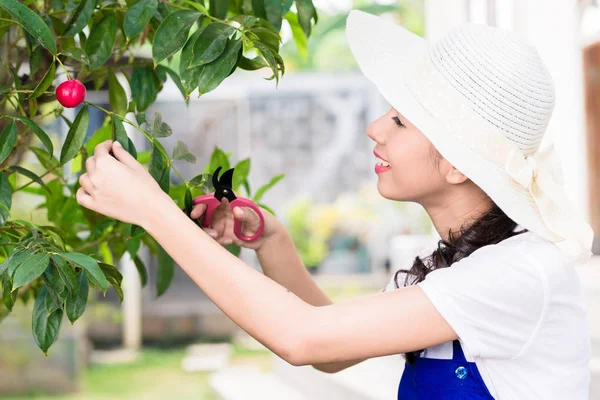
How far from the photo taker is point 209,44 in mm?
914

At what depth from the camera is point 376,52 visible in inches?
50.5

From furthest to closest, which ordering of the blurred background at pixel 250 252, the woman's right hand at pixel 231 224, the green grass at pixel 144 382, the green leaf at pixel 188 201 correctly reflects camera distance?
the green grass at pixel 144 382
the blurred background at pixel 250 252
the woman's right hand at pixel 231 224
the green leaf at pixel 188 201

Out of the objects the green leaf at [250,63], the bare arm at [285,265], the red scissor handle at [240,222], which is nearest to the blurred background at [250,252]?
the bare arm at [285,265]

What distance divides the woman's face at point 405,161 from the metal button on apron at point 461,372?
25 cm

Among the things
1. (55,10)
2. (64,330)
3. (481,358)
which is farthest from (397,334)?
(64,330)

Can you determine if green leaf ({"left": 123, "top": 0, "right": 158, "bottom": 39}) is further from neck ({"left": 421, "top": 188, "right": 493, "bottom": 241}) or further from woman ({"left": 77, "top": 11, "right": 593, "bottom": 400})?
neck ({"left": 421, "top": 188, "right": 493, "bottom": 241})

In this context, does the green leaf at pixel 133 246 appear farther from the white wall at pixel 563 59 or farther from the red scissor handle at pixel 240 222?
the white wall at pixel 563 59

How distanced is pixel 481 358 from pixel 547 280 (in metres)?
0.14

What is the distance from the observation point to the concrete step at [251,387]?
380 centimetres

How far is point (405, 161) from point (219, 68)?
0.35 metres

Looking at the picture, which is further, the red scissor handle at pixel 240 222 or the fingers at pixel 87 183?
the red scissor handle at pixel 240 222

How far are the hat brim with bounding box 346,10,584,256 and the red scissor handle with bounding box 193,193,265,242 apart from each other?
279mm

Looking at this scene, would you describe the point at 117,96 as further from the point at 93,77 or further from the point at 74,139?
the point at 74,139

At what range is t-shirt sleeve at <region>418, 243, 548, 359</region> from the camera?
40.6 inches
